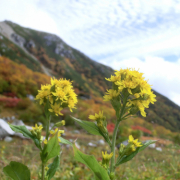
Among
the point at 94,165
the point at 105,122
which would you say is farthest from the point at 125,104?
the point at 94,165

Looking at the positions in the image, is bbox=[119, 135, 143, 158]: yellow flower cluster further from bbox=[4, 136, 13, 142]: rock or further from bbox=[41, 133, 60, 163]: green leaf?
bbox=[4, 136, 13, 142]: rock

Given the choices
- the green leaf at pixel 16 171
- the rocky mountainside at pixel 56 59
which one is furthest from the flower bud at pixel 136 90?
the rocky mountainside at pixel 56 59

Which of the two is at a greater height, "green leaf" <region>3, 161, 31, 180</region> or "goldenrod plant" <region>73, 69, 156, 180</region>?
"goldenrod plant" <region>73, 69, 156, 180</region>

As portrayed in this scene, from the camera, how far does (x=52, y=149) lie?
4.61ft

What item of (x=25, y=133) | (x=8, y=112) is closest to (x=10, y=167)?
(x=25, y=133)

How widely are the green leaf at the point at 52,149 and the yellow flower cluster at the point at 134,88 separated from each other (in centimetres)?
63

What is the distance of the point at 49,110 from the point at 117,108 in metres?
0.70

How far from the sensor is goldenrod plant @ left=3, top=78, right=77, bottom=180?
1419 mm

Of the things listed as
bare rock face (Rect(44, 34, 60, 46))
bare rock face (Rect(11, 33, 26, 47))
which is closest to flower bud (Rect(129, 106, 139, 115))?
bare rock face (Rect(11, 33, 26, 47))

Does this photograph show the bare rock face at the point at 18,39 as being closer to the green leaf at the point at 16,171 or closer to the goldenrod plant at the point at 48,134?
the goldenrod plant at the point at 48,134

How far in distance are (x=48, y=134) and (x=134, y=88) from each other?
37.9 inches

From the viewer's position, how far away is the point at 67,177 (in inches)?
96.4

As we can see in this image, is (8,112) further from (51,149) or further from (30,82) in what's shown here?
(51,149)

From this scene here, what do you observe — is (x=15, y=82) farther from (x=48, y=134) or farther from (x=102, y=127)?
(x=102, y=127)
